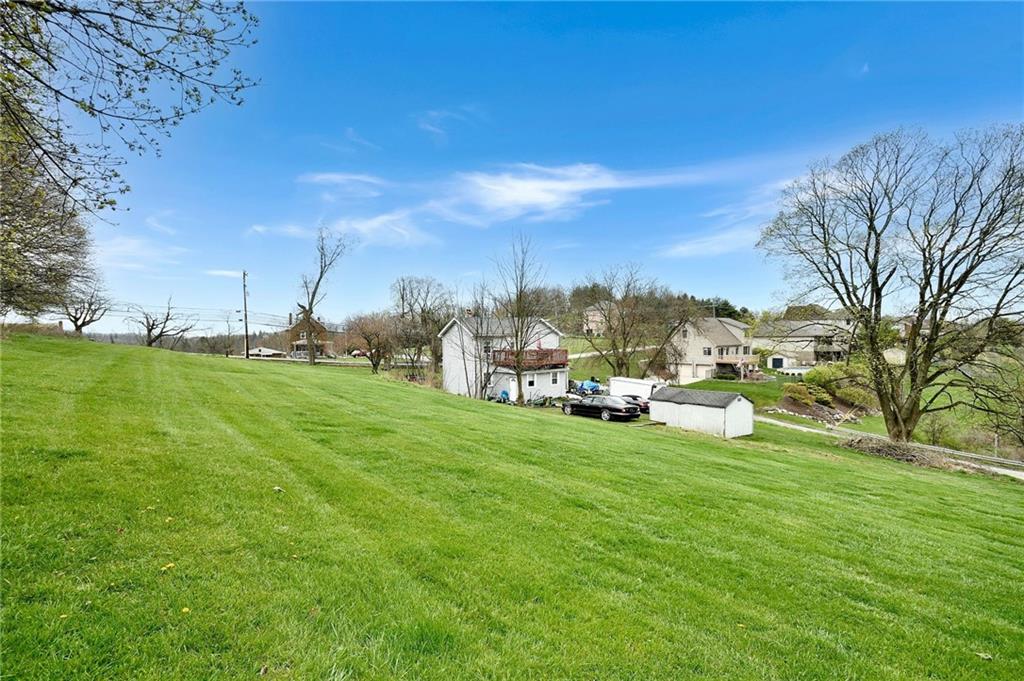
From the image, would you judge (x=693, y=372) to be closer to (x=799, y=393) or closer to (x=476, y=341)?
(x=799, y=393)

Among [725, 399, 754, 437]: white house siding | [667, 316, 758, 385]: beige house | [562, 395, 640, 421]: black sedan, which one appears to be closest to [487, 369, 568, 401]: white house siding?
[562, 395, 640, 421]: black sedan

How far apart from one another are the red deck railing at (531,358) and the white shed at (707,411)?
1062cm

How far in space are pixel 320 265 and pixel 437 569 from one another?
36.7m

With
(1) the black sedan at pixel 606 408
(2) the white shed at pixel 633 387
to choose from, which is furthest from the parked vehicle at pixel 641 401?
(1) the black sedan at pixel 606 408

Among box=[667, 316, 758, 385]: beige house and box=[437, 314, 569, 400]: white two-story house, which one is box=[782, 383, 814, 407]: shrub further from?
box=[437, 314, 569, 400]: white two-story house

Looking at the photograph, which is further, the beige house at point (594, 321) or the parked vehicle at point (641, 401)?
the beige house at point (594, 321)

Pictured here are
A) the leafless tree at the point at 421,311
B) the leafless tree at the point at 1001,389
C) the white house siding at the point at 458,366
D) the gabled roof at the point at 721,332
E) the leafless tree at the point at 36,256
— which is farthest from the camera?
the gabled roof at the point at 721,332

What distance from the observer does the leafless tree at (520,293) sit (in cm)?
2622

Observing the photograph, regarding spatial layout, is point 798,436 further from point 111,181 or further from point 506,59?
point 111,181

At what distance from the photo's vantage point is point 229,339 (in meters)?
64.9

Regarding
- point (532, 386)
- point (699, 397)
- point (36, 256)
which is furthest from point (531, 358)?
point (36, 256)

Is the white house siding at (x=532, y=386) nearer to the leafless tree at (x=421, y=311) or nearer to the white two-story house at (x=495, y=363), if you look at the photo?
the white two-story house at (x=495, y=363)

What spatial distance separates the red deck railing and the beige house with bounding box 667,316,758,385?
23.1 meters

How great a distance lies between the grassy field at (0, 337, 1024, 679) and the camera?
2.53 m
